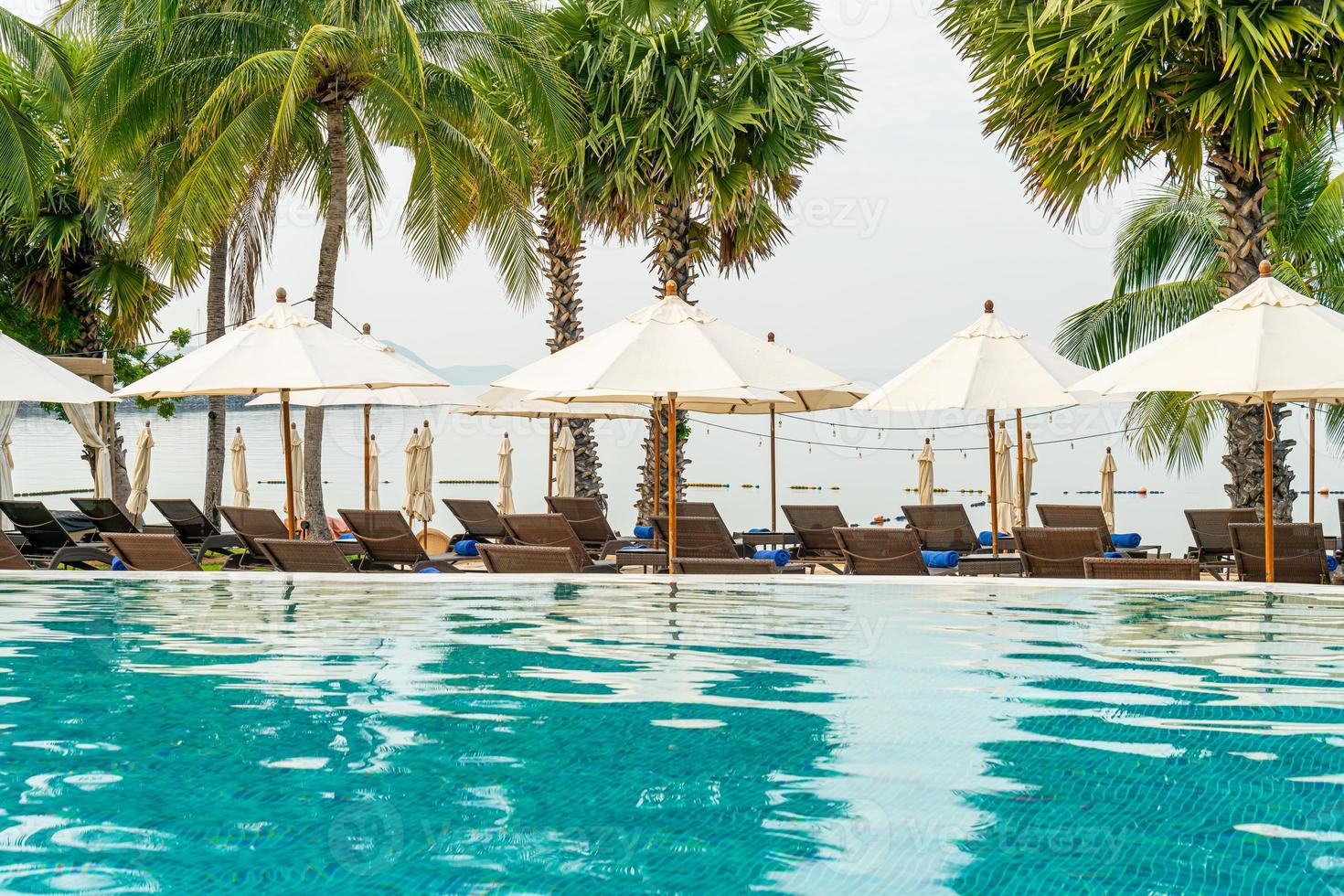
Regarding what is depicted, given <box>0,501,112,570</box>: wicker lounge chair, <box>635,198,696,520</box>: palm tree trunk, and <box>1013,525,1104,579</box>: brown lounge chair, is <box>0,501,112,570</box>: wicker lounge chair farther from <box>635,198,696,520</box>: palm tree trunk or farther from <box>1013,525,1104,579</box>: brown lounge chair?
<box>1013,525,1104,579</box>: brown lounge chair

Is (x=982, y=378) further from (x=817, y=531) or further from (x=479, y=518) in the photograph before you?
(x=479, y=518)

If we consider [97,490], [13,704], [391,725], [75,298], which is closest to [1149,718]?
[391,725]

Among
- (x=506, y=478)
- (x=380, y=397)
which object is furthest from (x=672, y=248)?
(x=380, y=397)

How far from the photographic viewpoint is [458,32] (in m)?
13.8

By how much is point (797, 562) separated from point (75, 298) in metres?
13.8

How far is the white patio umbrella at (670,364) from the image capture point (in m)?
8.05

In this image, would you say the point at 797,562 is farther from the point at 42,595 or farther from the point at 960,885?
the point at 960,885

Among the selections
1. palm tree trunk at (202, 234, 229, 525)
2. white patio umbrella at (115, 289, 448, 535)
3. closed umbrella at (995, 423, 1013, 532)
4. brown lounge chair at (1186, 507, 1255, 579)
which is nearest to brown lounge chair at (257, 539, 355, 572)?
white patio umbrella at (115, 289, 448, 535)

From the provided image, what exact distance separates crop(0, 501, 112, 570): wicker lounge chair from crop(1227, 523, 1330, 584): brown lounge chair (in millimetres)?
9553

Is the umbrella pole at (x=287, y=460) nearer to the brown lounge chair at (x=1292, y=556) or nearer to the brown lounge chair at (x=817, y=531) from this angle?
the brown lounge chair at (x=817, y=531)

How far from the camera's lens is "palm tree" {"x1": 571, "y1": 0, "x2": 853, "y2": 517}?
14773 mm

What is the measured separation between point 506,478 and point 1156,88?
9924 millimetres

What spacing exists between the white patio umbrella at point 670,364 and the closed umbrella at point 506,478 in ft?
25.2

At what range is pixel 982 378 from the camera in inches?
388
